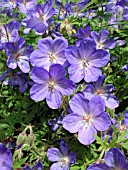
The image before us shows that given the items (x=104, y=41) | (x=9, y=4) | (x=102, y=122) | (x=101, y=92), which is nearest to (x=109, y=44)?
(x=104, y=41)

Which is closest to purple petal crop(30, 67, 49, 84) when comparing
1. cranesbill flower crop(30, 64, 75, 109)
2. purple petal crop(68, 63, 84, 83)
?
cranesbill flower crop(30, 64, 75, 109)

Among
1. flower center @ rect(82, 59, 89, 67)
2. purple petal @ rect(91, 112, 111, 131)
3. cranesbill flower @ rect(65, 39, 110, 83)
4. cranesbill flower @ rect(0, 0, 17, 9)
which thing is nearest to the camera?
purple petal @ rect(91, 112, 111, 131)

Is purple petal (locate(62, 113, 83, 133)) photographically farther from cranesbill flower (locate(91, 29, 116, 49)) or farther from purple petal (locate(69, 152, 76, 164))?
cranesbill flower (locate(91, 29, 116, 49))

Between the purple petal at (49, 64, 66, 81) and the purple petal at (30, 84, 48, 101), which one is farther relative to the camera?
the purple petal at (30, 84, 48, 101)

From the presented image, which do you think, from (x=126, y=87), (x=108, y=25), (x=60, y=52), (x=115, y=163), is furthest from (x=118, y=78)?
(x=115, y=163)

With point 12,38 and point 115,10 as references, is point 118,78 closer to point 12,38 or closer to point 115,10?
point 115,10

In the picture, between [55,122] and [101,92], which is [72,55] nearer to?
[101,92]

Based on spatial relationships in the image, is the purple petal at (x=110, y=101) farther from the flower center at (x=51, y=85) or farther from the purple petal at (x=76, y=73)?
the flower center at (x=51, y=85)
